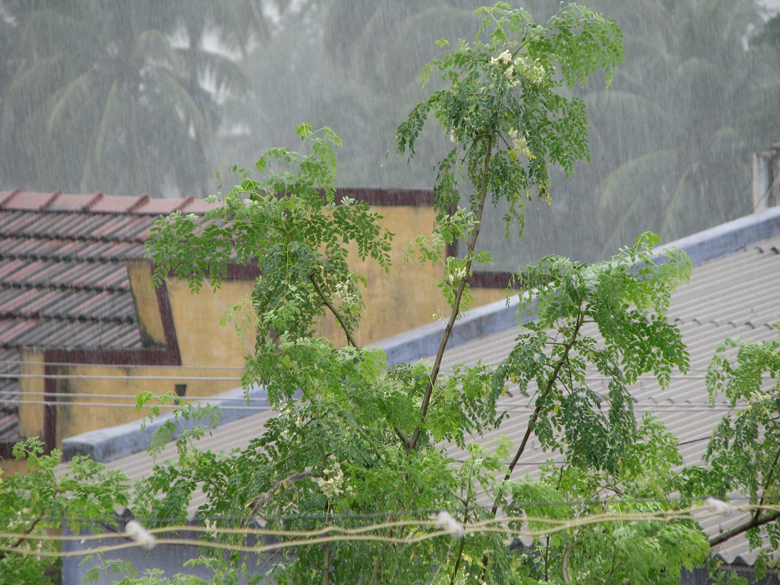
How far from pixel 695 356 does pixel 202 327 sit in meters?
4.80

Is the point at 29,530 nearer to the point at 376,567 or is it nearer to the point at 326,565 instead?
the point at 326,565

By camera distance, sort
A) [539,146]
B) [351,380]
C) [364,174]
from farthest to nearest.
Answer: [364,174], [539,146], [351,380]

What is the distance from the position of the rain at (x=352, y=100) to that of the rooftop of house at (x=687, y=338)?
18.5 meters

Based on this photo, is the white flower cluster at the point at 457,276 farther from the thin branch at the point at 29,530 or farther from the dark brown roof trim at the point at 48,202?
the dark brown roof trim at the point at 48,202

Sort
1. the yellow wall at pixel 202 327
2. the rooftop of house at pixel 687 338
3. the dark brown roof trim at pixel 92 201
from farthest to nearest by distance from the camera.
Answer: the dark brown roof trim at pixel 92 201 → the yellow wall at pixel 202 327 → the rooftop of house at pixel 687 338

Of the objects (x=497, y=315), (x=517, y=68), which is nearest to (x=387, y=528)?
(x=517, y=68)

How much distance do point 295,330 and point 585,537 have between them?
1.43 m

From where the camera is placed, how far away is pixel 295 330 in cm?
359

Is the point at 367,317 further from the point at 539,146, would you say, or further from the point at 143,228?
the point at 539,146

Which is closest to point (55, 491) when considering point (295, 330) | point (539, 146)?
point (295, 330)

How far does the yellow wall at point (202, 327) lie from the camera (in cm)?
870

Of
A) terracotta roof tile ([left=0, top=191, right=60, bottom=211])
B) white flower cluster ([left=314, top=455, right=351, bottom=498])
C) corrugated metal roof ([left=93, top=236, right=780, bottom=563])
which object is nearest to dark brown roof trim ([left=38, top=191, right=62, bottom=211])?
terracotta roof tile ([left=0, top=191, right=60, bottom=211])

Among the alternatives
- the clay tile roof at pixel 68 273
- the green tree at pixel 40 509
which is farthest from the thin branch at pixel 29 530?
the clay tile roof at pixel 68 273

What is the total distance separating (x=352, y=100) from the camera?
107 feet
